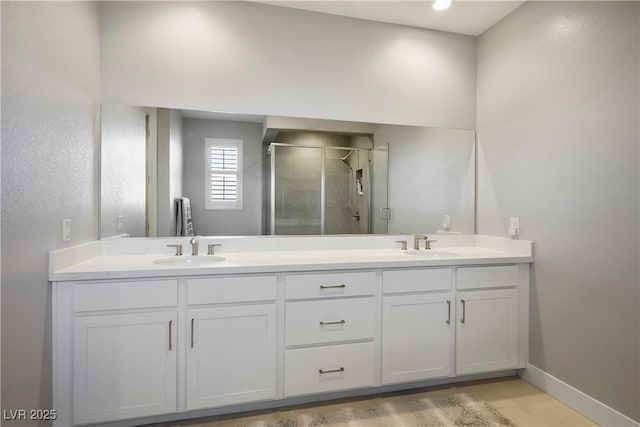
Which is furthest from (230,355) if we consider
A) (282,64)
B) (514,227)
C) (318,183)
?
(514,227)

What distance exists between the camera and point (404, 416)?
71.9 inches

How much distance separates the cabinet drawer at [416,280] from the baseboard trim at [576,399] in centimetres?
83

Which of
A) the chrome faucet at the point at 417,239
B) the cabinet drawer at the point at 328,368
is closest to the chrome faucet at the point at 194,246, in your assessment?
the cabinet drawer at the point at 328,368

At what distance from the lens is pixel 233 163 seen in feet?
7.44

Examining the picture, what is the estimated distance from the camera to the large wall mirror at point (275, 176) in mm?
2105

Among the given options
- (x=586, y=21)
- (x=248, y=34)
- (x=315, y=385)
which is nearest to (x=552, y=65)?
(x=586, y=21)

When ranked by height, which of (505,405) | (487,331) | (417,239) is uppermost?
(417,239)

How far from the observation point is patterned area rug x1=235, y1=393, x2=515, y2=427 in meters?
1.76

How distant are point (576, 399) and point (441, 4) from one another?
252 centimetres

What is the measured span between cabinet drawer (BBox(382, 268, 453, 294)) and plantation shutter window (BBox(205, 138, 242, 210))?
3.56 ft

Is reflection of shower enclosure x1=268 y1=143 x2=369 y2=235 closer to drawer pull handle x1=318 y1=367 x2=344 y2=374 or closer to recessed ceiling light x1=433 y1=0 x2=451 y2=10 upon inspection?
drawer pull handle x1=318 y1=367 x2=344 y2=374

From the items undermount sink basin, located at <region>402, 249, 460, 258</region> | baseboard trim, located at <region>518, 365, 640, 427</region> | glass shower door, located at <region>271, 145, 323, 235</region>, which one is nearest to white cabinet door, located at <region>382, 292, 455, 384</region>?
undermount sink basin, located at <region>402, 249, 460, 258</region>

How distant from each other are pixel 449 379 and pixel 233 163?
6.53 feet

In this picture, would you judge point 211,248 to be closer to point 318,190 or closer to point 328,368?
point 318,190
